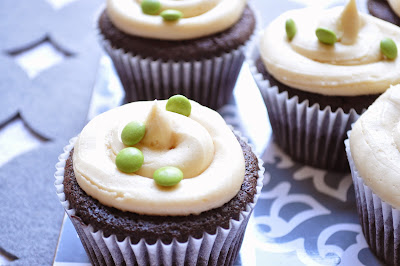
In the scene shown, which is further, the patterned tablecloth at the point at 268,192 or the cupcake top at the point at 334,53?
the cupcake top at the point at 334,53

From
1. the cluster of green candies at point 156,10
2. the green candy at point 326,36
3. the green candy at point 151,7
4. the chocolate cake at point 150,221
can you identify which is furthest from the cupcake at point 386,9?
the chocolate cake at point 150,221

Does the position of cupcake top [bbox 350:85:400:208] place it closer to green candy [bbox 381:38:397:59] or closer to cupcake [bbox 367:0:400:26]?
green candy [bbox 381:38:397:59]

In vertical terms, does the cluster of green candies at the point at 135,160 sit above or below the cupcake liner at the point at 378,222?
above

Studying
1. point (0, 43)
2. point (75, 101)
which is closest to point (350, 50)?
point (75, 101)

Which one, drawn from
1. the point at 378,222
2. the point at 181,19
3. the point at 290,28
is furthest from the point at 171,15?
the point at 378,222

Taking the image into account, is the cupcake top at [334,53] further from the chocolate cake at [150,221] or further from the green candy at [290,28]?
the chocolate cake at [150,221]

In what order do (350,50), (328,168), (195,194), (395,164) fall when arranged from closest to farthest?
(195,194) → (395,164) → (350,50) → (328,168)

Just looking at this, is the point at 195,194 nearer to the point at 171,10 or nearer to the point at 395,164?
the point at 395,164
